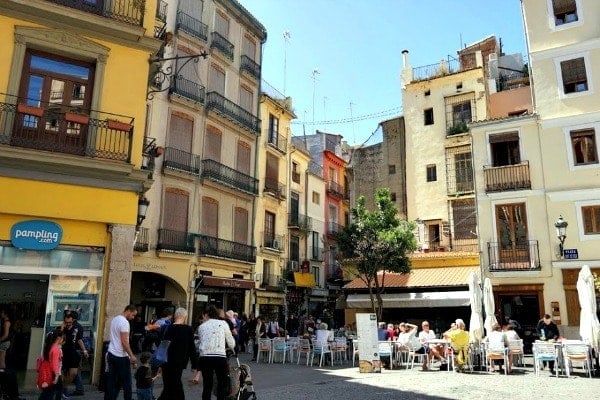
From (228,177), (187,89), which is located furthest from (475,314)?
(187,89)

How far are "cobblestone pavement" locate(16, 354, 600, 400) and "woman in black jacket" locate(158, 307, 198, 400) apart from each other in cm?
242

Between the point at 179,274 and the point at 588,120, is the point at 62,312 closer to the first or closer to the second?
the point at 179,274

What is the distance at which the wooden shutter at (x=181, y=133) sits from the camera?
23.9 m

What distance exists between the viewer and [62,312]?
10914 mm

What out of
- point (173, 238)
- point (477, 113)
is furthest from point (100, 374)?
point (477, 113)

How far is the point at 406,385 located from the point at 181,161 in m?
16.0

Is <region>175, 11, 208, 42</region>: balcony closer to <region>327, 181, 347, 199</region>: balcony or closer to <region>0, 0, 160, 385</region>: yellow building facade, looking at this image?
<region>0, 0, 160, 385</region>: yellow building facade

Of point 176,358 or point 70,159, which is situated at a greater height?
point 70,159

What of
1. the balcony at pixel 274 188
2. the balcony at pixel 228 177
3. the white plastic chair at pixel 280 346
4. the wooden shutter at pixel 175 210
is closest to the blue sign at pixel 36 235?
the white plastic chair at pixel 280 346

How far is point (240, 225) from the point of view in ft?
90.2

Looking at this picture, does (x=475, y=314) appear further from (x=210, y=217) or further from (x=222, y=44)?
(x=222, y=44)

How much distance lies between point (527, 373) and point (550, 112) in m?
11.1

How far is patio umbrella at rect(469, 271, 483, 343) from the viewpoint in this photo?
1508 cm

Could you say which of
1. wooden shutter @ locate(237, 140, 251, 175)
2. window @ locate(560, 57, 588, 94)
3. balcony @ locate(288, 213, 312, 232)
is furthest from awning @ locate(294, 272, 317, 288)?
window @ locate(560, 57, 588, 94)
